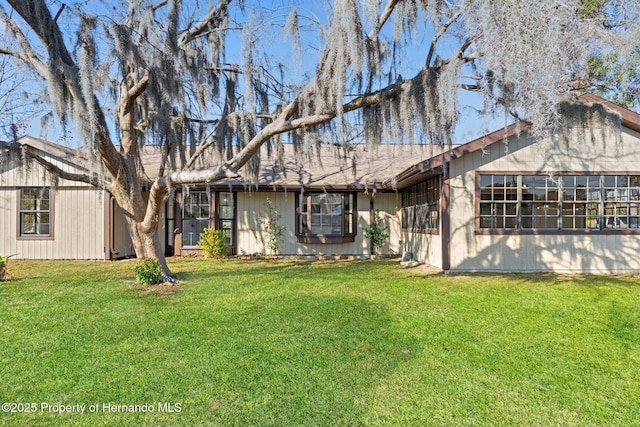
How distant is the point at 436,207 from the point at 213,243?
6012 millimetres

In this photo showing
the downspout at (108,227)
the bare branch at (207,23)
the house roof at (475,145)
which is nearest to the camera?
the bare branch at (207,23)

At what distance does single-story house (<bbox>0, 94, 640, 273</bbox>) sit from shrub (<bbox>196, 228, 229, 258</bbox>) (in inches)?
20.5

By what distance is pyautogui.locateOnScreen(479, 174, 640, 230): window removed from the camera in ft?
27.9

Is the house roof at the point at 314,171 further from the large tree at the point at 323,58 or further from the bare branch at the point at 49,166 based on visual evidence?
the large tree at the point at 323,58

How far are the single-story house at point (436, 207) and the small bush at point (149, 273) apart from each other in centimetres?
169

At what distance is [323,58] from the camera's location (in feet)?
16.6

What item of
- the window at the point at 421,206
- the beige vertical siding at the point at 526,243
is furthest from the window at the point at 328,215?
the beige vertical siding at the point at 526,243

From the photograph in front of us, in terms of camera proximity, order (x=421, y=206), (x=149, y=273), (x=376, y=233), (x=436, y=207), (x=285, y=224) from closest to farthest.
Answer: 1. (x=149, y=273)
2. (x=436, y=207)
3. (x=421, y=206)
4. (x=376, y=233)
5. (x=285, y=224)

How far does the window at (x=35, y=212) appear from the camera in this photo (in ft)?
34.4

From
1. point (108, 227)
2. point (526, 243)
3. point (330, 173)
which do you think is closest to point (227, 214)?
point (108, 227)

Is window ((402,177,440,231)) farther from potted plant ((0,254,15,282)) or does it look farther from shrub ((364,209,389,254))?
potted plant ((0,254,15,282))

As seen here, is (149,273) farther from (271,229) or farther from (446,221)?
(446,221)

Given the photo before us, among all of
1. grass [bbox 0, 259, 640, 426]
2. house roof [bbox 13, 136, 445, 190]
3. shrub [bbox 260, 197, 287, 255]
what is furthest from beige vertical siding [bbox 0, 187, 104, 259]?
shrub [bbox 260, 197, 287, 255]

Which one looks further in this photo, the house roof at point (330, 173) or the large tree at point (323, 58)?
the house roof at point (330, 173)
